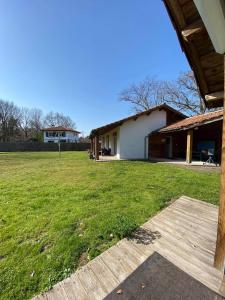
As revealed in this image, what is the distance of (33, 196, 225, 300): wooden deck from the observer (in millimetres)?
2078

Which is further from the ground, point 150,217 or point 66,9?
point 66,9

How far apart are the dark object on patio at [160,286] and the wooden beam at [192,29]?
9.31ft

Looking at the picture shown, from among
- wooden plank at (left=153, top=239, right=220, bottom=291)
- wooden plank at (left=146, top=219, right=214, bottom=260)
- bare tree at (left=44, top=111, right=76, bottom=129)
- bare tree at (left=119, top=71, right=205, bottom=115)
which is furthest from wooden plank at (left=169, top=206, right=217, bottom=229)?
bare tree at (left=44, top=111, right=76, bottom=129)

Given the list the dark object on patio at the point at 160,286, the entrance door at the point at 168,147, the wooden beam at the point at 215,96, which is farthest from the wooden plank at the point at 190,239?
the entrance door at the point at 168,147

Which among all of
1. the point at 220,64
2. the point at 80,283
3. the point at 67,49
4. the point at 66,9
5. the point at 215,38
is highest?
the point at 67,49

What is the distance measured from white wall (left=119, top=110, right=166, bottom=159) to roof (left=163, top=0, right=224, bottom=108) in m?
11.0

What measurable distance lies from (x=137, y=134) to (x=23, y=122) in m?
51.9

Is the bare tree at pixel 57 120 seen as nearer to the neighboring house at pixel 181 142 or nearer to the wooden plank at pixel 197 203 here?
the neighboring house at pixel 181 142

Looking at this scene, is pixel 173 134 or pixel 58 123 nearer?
pixel 173 134

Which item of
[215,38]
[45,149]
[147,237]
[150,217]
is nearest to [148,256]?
[147,237]

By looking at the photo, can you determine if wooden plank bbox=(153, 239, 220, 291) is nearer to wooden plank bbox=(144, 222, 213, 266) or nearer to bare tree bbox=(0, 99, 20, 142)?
wooden plank bbox=(144, 222, 213, 266)

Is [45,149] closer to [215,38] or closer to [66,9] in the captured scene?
[66,9]

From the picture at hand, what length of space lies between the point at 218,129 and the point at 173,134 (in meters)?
3.45

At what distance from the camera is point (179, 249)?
2.69m
